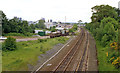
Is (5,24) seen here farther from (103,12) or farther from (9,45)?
(103,12)

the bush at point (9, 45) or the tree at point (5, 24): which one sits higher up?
the tree at point (5, 24)

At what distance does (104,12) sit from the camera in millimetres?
40719

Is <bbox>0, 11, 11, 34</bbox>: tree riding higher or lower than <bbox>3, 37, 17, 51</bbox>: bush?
higher

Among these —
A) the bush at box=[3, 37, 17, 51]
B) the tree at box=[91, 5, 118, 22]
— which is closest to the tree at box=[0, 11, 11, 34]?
the bush at box=[3, 37, 17, 51]

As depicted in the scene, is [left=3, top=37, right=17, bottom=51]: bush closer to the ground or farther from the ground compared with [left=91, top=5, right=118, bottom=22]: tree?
closer to the ground

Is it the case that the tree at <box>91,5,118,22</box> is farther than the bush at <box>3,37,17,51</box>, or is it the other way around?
the tree at <box>91,5,118,22</box>

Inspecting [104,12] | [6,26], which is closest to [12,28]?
[6,26]

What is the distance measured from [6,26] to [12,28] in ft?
9.89

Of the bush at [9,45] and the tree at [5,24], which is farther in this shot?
the tree at [5,24]

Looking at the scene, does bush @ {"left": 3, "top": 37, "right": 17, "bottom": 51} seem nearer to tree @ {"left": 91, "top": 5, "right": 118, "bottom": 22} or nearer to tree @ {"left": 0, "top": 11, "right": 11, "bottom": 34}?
tree @ {"left": 0, "top": 11, "right": 11, "bottom": 34}

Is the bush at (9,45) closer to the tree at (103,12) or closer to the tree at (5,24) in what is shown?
the tree at (5,24)

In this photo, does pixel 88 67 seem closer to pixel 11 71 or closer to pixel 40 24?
pixel 11 71

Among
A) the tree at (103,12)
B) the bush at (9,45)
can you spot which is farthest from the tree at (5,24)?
the tree at (103,12)

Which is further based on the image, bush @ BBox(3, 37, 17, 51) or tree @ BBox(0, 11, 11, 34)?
tree @ BBox(0, 11, 11, 34)
